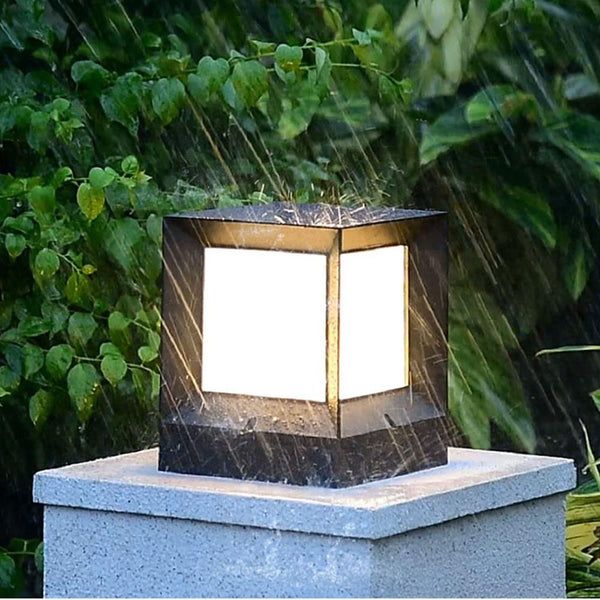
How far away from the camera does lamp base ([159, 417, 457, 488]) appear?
226 centimetres

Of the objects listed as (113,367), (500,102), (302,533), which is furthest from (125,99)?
(302,533)

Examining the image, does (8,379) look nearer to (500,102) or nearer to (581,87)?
(500,102)

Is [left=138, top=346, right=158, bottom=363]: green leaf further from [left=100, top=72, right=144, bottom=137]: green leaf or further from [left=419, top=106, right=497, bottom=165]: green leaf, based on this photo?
[left=419, top=106, right=497, bottom=165]: green leaf

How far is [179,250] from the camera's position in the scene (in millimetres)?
2426

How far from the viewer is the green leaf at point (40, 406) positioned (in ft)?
11.2

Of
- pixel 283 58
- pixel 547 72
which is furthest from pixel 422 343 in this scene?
pixel 547 72

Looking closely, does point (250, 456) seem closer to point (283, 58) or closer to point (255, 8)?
point (283, 58)

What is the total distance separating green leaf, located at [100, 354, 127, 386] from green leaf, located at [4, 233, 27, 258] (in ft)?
0.95

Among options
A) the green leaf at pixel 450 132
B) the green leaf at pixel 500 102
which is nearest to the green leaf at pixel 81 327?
the green leaf at pixel 450 132

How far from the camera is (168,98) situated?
337 cm

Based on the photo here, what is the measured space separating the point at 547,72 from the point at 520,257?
51 cm

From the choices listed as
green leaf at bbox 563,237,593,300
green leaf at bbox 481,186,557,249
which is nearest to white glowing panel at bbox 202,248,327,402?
green leaf at bbox 481,186,557,249

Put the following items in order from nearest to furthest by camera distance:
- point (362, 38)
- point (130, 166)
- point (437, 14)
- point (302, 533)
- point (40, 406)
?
point (302, 533) → point (130, 166) → point (362, 38) → point (40, 406) → point (437, 14)

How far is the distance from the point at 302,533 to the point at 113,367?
1190 mm
